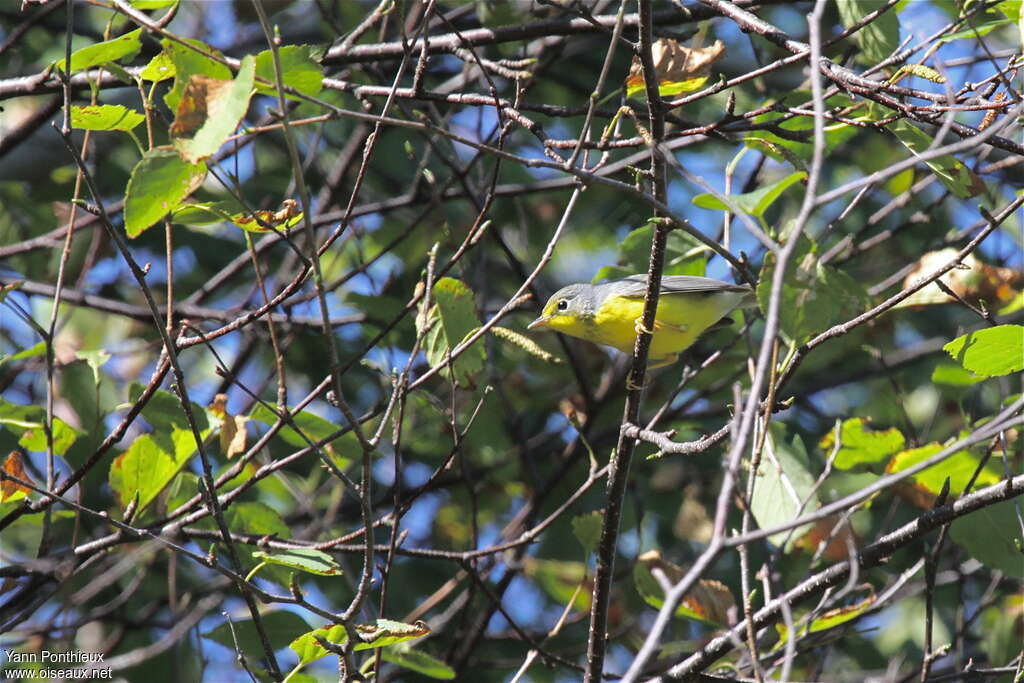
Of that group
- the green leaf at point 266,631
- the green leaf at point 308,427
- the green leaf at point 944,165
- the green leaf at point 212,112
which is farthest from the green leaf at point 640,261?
the green leaf at point 212,112

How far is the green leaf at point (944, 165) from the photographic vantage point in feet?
8.08

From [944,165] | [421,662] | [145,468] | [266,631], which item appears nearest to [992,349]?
[944,165]

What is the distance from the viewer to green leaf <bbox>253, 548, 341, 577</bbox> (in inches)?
89.4

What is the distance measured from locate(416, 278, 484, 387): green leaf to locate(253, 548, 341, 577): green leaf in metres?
0.60

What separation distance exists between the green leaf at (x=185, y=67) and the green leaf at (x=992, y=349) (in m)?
1.80

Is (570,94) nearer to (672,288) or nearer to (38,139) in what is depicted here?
(672,288)

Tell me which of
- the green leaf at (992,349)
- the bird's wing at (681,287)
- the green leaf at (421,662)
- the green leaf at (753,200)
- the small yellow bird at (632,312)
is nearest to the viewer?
the green leaf at (753,200)

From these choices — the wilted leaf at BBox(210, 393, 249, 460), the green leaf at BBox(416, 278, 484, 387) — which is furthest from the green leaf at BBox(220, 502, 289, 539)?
the green leaf at BBox(416, 278, 484, 387)

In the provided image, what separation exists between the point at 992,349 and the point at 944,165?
50cm

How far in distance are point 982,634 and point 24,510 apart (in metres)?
4.28

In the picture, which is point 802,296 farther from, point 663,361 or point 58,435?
point 663,361

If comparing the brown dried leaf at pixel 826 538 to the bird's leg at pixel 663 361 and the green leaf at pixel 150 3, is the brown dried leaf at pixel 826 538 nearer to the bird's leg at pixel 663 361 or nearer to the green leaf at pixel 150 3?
the bird's leg at pixel 663 361

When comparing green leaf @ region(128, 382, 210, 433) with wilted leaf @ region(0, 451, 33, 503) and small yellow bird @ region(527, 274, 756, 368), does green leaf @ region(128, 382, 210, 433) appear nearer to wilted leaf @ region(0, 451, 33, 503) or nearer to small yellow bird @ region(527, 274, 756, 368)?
wilted leaf @ region(0, 451, 33, 503)

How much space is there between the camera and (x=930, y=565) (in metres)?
2.71
